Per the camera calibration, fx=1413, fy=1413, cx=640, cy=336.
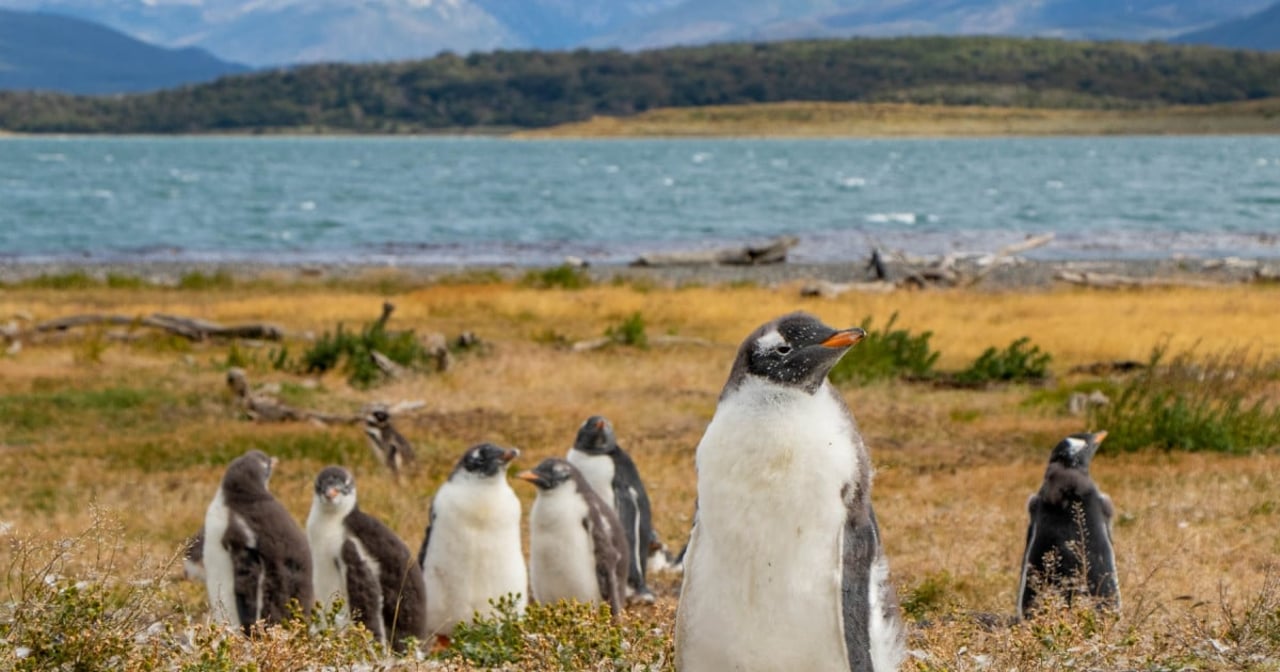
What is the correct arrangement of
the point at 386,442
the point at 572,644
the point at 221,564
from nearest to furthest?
the point at 572,644 → the point at 221,564 → the point at 386,442

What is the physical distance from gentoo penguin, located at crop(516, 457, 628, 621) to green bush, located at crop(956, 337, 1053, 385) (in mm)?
10933

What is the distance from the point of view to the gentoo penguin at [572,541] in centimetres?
959

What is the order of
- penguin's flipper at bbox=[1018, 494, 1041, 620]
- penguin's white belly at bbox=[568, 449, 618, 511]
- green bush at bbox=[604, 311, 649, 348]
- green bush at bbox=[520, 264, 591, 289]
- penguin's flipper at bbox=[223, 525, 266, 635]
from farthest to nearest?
green bush at bbox=[520, 264, 591, 289], green bush at bbox=[604, 311, 649, 348], penguin's white belly at bbox=[568, 449, 618, 511], penguin's flipper at bbox=[1018, 494, 1041, 620], penguin's flipper at bbox=[223, 525, 266, 635]

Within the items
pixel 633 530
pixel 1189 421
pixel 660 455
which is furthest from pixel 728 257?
pixel 633 530

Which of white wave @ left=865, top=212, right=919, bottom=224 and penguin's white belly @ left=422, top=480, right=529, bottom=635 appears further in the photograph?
white wave @ left=865, top=212, right=919, bottom=224

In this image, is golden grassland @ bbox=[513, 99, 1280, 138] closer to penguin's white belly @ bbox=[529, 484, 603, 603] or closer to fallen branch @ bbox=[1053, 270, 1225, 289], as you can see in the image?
fallen branch @ bbox=[1053, 270, 1225, 289]

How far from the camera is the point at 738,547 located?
5.13 metres

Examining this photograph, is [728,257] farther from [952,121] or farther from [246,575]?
[952,121]

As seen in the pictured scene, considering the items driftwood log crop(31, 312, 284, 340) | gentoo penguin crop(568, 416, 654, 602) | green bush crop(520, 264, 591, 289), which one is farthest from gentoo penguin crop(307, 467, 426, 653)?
green bush crop(520, 264, 591, 289)

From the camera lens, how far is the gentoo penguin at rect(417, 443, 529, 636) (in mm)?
9266

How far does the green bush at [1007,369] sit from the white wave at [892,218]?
5163 centimetres

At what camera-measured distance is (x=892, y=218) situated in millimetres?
73312

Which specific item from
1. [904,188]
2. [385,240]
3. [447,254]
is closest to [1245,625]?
[447,254]

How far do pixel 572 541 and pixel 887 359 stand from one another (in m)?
10.9
